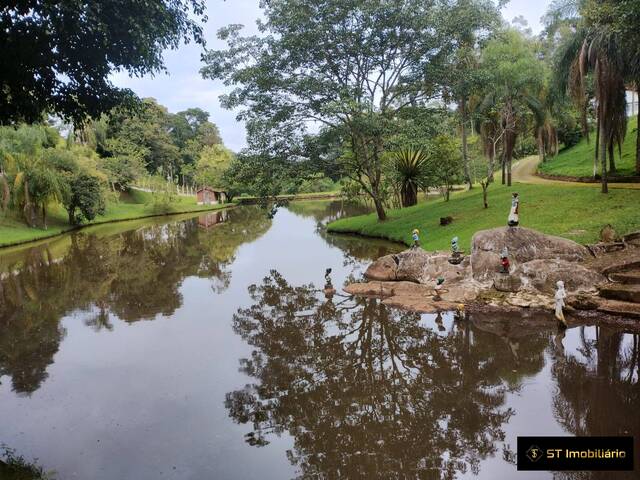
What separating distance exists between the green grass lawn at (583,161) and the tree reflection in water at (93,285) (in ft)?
81.8

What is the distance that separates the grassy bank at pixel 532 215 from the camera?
18.0 m

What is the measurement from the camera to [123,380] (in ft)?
33.0

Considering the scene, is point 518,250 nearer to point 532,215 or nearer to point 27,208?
point 532,215

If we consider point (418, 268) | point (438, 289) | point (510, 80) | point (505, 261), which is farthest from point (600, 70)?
point (438, 289)

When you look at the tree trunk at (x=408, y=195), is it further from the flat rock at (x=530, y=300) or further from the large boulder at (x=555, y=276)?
the flat rock at (x=530, y=300)

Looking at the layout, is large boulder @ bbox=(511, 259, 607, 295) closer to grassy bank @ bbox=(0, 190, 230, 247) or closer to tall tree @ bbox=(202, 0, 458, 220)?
tall tree @ bbox=(202, 0, 458, 220)

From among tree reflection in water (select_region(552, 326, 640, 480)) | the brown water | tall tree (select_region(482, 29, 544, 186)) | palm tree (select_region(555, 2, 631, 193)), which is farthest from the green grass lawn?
the brown water

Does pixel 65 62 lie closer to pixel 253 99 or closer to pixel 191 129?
pixel 253 99

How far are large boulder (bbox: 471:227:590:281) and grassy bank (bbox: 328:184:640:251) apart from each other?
1.94 meters

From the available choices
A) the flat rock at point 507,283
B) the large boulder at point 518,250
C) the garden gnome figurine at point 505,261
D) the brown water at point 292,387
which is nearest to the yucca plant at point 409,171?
the large boulder at point 518,250

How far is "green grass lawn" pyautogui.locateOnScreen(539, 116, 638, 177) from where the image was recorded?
1139 inches

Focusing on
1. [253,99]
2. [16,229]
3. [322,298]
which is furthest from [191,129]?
[322,298]

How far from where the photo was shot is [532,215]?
21594mm

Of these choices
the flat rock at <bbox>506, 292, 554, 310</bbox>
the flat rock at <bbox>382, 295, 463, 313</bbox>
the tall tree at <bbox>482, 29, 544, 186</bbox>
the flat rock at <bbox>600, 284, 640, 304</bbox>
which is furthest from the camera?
the tall tree at <bbox>482, 29, 544, 186</bbox>
